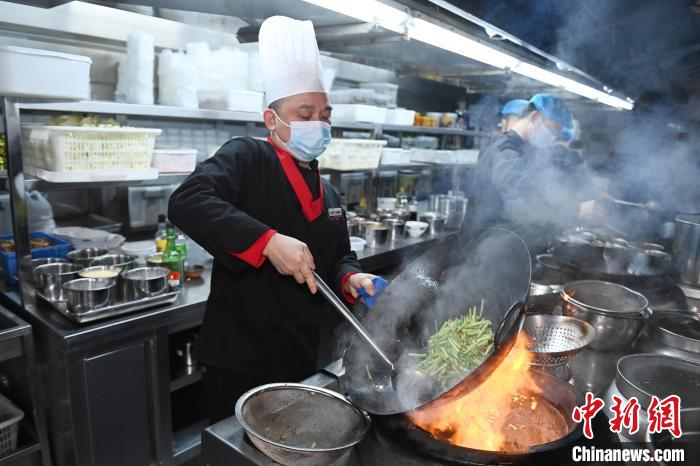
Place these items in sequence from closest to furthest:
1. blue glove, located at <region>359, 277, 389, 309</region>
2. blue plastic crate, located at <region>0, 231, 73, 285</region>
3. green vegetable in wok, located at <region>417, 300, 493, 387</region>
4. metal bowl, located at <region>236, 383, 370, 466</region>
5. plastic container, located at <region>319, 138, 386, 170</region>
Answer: metal bowl, located at <region>236, 383, 370, 466</region> < green vegetable in wok, located at <region>417, 300, 493, 387</region> < blue glove, located at <region>359, 277, 389, 309</region> < blue plastic crate, located at <region>0, 231, 73, 285</region> < plastic container, located at <region>319, 138, 386, 170</region>

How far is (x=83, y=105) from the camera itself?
7.79ft

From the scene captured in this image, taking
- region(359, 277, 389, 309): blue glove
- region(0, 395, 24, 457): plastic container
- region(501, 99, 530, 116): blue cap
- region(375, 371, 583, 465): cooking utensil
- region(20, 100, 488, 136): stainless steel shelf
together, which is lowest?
region(0, 395, 24, 457): plastic container

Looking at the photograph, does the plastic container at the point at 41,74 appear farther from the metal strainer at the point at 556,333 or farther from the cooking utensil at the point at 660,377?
the cooking utensil at the point at 660,377

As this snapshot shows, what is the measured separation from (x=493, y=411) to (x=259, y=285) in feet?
3.13

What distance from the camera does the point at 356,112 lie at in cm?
412

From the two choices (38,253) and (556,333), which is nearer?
(556,333)

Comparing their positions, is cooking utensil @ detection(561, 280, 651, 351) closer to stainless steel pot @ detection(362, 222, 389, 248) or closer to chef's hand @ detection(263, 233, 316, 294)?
chef's hand @ detection(263, 233, 316, 294)

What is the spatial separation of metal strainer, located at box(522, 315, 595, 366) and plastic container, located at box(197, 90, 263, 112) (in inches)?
90.8

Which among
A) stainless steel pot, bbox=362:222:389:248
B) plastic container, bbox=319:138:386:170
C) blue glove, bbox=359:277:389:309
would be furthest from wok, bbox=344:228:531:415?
plastic container, bbox=319:138:386:170

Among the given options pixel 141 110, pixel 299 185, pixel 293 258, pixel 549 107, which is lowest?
pixel 293 258

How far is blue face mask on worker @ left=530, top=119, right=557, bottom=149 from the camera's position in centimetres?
378

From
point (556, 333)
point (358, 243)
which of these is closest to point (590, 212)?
point (358, 243)

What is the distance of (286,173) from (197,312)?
3.54 ft

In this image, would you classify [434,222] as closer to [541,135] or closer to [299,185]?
[541,135]
